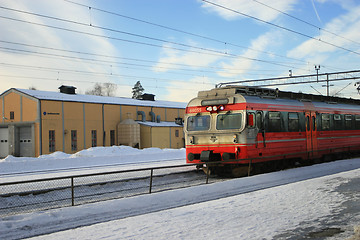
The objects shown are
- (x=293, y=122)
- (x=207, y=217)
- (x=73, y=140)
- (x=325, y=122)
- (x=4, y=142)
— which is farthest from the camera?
(x=4, y=142)

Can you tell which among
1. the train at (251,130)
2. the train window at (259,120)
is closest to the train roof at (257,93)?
the train at (251,130)

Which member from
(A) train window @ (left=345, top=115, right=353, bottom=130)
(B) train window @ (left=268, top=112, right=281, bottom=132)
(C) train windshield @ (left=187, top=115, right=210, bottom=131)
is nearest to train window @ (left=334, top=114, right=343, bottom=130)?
(A) train window @ (left=345, top=115, right=353, bottom=130)

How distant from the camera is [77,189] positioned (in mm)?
12656

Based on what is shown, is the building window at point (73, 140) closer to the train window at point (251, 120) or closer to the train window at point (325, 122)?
the train window at point (325, 122)

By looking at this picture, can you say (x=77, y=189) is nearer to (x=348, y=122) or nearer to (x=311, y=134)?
(x=311, y=134)

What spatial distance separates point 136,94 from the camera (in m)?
Result: 108

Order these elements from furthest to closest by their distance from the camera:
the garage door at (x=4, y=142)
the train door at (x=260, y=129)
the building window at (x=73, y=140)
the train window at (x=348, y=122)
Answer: the garage door at (x=4, y=142) → the building window at (x=73, y=140) → the train window at (x=348, y=122) → the train door at (x=260, y=129)

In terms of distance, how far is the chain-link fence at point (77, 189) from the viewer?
10.1m

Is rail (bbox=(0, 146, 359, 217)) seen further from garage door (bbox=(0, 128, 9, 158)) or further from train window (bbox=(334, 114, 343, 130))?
garage door (bbox=(0, 128, 9, 158))

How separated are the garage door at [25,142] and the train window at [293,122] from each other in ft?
78.0

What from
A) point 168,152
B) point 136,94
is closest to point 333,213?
point 168,152

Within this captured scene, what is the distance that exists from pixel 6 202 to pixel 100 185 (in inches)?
139

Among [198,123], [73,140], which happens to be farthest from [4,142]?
[198,123]

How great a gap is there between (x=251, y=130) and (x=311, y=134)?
16.7 ft
